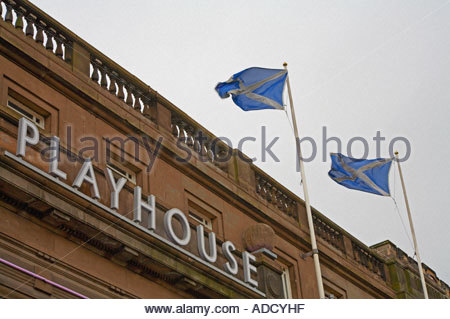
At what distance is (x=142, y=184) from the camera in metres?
23.1

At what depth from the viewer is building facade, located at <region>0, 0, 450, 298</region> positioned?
1848 cm

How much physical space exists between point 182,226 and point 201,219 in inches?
131

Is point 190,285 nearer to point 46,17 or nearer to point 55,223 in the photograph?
point 55,223

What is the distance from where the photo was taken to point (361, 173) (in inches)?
1142

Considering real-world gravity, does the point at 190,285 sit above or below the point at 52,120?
below

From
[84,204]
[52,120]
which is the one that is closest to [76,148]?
[52,120]

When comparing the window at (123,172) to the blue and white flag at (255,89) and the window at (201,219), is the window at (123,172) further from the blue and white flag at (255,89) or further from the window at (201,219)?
the blue and white flag at (255,89)

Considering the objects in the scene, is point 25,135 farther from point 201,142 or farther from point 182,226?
point 201,142

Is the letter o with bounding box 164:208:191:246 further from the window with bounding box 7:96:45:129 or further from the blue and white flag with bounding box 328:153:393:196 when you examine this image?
the blue and white flag with bounding box 328:153:393:196

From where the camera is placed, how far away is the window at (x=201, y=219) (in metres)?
24.9

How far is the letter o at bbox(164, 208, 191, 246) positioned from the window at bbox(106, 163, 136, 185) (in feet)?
5.83

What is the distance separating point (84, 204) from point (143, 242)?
171 centimetres

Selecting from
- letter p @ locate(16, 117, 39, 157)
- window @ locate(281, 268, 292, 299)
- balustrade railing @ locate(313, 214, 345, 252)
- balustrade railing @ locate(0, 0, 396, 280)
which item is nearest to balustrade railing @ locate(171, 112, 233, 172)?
balustrade railing @ locate(0, 0, 396, 280)

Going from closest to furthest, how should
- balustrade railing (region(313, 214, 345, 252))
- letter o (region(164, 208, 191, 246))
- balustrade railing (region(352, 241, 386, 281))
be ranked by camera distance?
1. letter o (region(164, 208, 191, 246))
2. balustrade railing (region(313, 214, 345, 252))
3. balustrade railing (region(352, 241, 386, 281))
